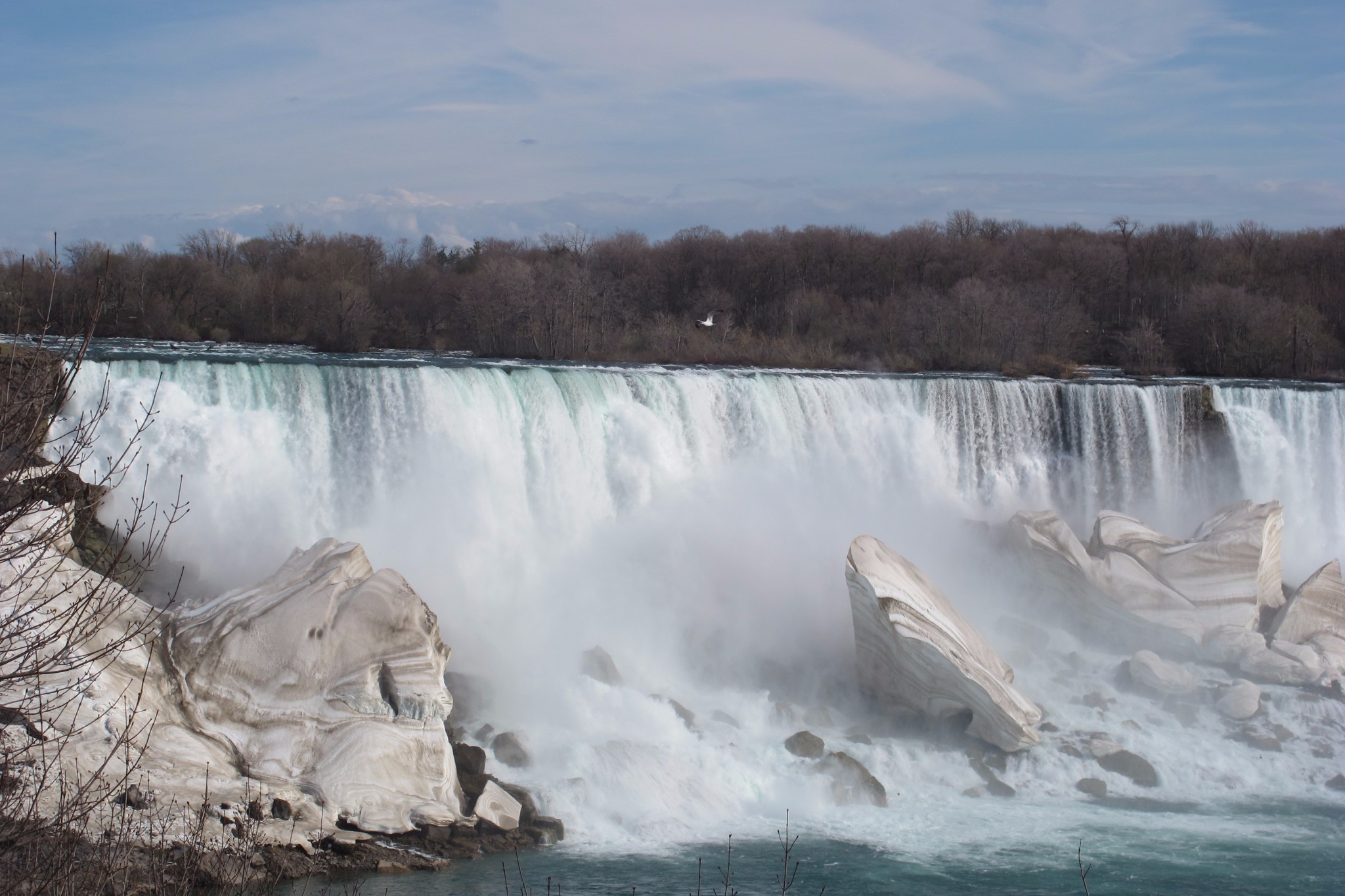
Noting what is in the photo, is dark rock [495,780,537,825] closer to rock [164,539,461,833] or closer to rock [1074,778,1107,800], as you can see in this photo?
rock [164,539,461,833]

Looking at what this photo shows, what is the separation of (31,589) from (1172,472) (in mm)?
20786

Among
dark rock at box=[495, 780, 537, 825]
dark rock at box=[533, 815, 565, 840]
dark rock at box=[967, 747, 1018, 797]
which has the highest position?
dark rock at box=[495, 780, 537, 825]

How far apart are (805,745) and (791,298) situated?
34604 mm

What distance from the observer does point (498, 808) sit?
10.9m

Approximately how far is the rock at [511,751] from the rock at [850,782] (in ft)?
10.6

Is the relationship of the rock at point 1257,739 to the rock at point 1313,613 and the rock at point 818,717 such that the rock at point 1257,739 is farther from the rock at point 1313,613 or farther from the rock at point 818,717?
the rock at point 818,717

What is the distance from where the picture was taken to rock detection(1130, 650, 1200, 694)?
1524 centimetres

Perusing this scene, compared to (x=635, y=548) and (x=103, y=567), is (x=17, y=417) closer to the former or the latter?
(x=103, y=567)

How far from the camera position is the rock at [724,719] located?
44.5 feet

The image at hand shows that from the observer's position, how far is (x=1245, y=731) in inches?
559

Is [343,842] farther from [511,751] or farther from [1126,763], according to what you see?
[1126,763]

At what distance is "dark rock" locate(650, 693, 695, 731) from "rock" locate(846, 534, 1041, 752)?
2459 millimetres

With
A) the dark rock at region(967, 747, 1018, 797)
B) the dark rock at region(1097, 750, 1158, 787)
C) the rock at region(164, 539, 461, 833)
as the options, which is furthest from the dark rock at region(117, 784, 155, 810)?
the dark rock at region(1097, 750, 1158, 787)

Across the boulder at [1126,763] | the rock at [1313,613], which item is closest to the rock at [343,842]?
the boulder at [1126,763]
